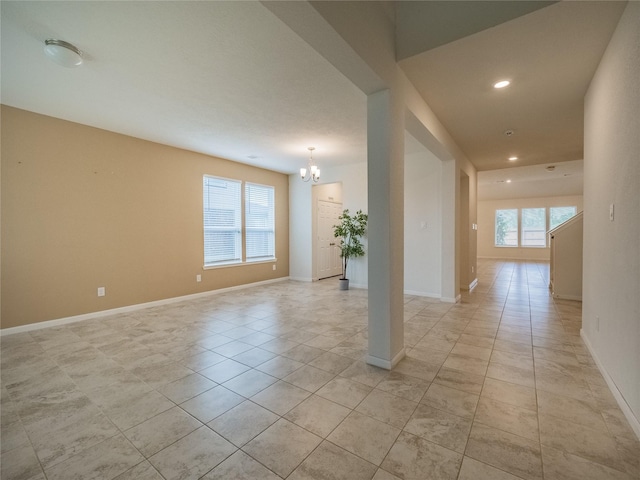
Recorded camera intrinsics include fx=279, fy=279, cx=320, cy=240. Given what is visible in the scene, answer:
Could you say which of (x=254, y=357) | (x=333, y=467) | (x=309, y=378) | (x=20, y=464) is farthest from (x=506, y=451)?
(x=20, y=464)

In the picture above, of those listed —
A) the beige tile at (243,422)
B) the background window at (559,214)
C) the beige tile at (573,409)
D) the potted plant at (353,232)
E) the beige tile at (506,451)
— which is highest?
the background window at (559,214)

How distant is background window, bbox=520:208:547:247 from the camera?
35.7 ft

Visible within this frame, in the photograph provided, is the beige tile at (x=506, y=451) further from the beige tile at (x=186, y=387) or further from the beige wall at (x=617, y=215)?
the beige tile at (x=186, y=387)

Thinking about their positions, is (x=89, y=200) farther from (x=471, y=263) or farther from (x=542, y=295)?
(x=542, y=295)

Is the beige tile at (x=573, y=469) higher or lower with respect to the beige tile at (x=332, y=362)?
lower

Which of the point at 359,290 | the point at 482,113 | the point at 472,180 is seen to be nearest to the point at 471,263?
the point at 472,180

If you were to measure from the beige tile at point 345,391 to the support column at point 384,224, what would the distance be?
380 millimetres

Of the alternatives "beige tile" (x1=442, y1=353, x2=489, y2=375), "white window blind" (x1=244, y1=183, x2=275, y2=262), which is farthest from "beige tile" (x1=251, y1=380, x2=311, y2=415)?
"white window blind" (x1=244, y1=183, x2=275, y2=262)

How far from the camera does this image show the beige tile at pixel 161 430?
159cm

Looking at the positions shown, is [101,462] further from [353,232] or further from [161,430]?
[353,232]

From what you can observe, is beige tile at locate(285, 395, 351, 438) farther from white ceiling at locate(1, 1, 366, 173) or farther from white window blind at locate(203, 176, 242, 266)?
white window blind at locate(203, 176, 242, 266)

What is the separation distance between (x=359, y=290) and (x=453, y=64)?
4311 millimetres

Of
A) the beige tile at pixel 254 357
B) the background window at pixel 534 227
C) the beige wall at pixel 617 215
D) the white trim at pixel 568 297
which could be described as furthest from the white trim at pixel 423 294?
the background window at pixel 534 227

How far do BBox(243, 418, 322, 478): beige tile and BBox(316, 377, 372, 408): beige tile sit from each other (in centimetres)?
38
